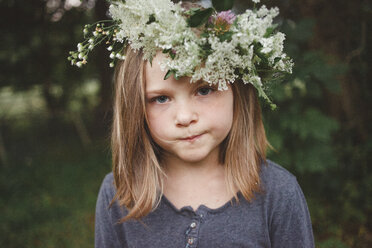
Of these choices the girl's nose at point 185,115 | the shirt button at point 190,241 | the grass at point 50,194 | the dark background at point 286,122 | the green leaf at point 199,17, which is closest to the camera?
the green leaf at point 199,17

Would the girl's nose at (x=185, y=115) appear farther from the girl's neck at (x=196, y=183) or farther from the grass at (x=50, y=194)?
the grass at (x=50, y=194)

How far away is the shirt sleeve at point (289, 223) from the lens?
5.37 feet

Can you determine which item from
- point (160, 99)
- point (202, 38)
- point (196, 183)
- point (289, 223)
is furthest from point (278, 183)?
point (202, 38)

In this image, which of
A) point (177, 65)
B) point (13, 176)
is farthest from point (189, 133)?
point (13, 176)

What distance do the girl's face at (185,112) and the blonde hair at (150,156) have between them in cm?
16

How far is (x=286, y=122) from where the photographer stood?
307 cm

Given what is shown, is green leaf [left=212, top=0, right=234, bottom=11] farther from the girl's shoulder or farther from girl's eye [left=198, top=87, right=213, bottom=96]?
the girl's shoulder

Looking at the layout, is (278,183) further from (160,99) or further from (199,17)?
(199,17)

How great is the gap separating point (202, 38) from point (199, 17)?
0.08 meters

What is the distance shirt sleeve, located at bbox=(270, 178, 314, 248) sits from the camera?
1638 mm

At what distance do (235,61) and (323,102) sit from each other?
306cm

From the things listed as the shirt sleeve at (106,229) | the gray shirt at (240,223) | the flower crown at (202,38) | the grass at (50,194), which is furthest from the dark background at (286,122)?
the flower crown at (202,38)

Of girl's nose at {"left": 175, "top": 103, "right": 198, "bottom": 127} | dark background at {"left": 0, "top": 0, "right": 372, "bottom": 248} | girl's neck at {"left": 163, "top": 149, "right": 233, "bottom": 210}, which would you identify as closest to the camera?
girl's nose at {"left": 175, "top": 103, "right": 198, "bottom": 127}

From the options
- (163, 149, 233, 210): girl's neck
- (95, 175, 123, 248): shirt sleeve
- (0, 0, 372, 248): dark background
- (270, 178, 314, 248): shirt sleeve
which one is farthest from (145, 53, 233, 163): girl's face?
→ (0, 0, 372, 248): dark background
